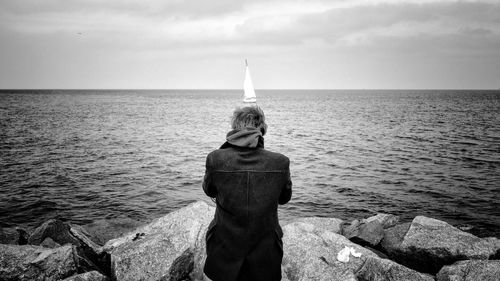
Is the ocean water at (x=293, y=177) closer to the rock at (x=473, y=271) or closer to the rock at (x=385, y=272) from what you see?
the rock at (x=473, y=271)

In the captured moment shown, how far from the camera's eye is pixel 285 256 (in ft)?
22.0

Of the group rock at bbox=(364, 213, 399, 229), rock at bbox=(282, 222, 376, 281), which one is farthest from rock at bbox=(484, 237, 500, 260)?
rock at bbox=(364, 213, 399, 229)

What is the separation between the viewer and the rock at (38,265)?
6113 millimetres

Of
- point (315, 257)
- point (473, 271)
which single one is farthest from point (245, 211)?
point (473, 271)

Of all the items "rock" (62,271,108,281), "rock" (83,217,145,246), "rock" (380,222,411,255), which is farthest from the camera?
"rock" (83,217,145,246)

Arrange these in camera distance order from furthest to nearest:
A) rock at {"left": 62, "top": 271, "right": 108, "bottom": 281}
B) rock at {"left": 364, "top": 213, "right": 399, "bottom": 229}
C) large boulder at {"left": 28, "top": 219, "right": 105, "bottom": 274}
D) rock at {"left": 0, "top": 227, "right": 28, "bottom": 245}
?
rock at {"left": 364, "top": 213, "right": 399, "bottom": 229} → rock at {"left": 0, "top": 227, "right": 28, "bottom": 245} → large boulder at {"left": 28, "top": 219, "right": 105, "bottom": 274} → rock at {"left": 62, "top": 271, "right": 108, "bottom": 281}

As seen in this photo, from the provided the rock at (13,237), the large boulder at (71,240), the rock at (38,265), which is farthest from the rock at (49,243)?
the rock at (38,265)

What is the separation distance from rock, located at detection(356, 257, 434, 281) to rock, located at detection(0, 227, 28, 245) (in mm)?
9071

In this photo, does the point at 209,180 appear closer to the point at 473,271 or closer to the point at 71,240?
the point at 473,271

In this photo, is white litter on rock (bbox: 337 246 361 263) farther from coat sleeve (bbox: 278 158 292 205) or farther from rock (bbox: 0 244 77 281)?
rock (bbox: 0 244 77 281)

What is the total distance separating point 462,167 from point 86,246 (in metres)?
→ 22.9

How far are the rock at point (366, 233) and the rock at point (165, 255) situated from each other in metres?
4.97

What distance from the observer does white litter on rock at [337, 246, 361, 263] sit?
6.62 metres

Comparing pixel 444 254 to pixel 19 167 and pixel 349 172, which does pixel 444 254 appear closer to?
pixel 349 172
